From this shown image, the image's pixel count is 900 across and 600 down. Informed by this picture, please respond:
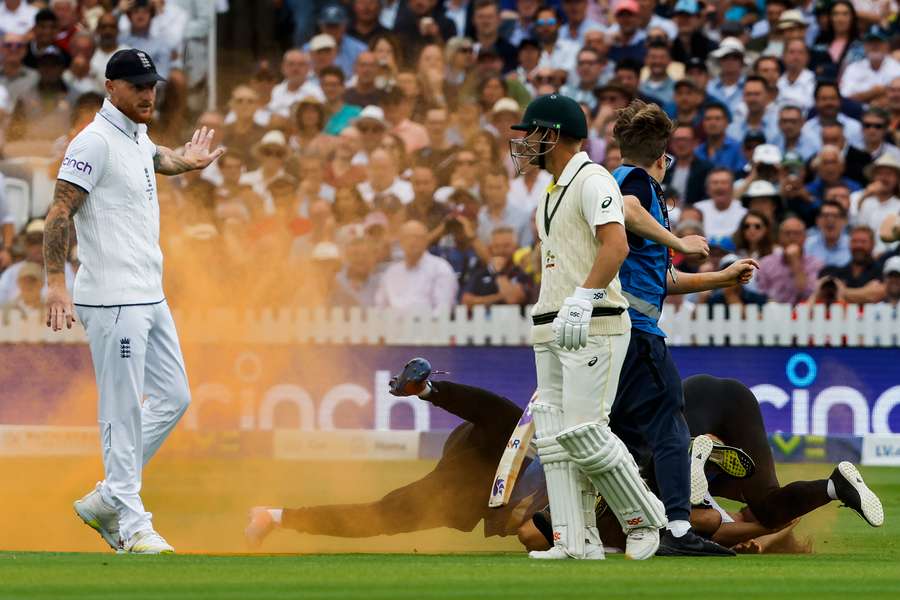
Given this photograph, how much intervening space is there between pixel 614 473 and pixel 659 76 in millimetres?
11258

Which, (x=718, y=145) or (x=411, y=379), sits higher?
(x=718, y=145)

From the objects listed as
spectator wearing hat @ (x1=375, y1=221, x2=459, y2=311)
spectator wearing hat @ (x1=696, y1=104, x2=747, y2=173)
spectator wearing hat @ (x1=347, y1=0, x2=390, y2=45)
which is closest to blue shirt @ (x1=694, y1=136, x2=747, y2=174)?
spectator wearing hat @ (x1=696, y1=104, x2=747, y2=173)

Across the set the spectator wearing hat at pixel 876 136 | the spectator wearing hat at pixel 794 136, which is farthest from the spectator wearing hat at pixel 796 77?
the spectator wearing hat at pixel 876 136

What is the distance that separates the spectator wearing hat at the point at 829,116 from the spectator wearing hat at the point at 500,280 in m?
3.38

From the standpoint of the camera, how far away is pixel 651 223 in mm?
8070

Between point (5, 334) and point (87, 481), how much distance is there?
5499mm

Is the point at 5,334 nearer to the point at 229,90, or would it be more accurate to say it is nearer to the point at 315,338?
the point at 315,338

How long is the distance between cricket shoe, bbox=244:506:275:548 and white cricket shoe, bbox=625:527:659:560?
2.14 m

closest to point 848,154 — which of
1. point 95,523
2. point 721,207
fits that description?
point 721,207

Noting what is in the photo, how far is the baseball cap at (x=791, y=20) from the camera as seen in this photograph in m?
18.5

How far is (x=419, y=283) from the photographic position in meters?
17.0

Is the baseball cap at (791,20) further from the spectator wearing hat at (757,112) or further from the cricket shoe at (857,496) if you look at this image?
the cricket shoe at (857,496)

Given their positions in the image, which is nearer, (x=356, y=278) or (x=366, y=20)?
(x=356, y=278)

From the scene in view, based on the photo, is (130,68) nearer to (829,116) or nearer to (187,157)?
(187,157)
